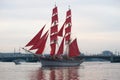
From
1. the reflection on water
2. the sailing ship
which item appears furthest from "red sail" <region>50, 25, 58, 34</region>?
the reflection on water

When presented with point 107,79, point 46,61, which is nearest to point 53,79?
point 107,79

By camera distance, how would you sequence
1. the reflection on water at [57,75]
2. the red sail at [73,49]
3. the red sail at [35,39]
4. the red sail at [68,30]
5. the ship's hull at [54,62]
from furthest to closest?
the red sail at [68,30] → the red sail at [73,49] → the ship's hull at [54,62] → the red sail at [35,39] → the reflection on water at [57,75]

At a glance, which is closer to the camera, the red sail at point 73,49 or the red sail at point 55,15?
the red sail at point 55,15

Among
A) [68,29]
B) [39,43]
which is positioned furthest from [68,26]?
[39,43]

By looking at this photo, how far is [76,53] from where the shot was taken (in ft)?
480

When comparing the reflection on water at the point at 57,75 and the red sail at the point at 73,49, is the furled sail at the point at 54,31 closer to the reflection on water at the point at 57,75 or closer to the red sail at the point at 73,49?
the red sail at the point at 73,49

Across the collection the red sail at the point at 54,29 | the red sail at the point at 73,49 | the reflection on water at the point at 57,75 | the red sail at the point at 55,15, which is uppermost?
the red sail at the point at 55,15

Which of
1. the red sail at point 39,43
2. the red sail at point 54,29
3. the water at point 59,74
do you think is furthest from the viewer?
the red sail at point 54,29

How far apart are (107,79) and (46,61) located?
6237cm

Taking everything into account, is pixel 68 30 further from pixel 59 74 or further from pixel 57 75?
pixel 57 75

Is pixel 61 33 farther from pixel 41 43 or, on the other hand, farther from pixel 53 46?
pixel 41 43

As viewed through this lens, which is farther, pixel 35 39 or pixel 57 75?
pixel 35 39

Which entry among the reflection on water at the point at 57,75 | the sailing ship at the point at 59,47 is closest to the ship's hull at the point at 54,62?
the sailing ship at the point at 59,47

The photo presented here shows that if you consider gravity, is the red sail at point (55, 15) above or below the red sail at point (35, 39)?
above
